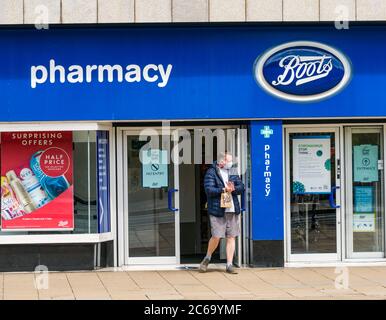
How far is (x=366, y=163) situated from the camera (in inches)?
491

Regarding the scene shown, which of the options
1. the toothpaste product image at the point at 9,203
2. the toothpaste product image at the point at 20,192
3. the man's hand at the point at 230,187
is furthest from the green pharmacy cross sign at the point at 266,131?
the toothpaste product image at the point at 9,203

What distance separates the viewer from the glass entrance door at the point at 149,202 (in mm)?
12305

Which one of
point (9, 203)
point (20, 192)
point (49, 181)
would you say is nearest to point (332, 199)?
point (49, 181)

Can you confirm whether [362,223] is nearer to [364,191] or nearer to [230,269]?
[364,191]

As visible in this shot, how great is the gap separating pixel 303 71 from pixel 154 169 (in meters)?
2.86

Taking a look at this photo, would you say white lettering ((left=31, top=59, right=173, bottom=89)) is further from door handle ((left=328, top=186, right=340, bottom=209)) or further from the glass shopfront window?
door handle ((left=328, top=186, right=340, bottom=209))

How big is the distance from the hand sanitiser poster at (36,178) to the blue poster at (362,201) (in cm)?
462

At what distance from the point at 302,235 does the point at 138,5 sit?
454cm

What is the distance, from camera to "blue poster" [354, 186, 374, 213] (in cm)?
1248

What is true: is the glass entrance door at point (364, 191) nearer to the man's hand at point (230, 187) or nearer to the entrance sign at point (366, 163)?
the entrance sign at point (366, 163)

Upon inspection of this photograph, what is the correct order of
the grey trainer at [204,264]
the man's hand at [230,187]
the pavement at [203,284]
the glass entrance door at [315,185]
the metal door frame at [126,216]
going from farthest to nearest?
the glass entrance door at [315,185] < the metal door frame at [126,216] < the grey trainer at [204,264] < the man's hand at [230,187] < the pavement at [203,284]

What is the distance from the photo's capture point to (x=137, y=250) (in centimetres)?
1235

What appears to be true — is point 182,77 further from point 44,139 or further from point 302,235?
point 302,235
